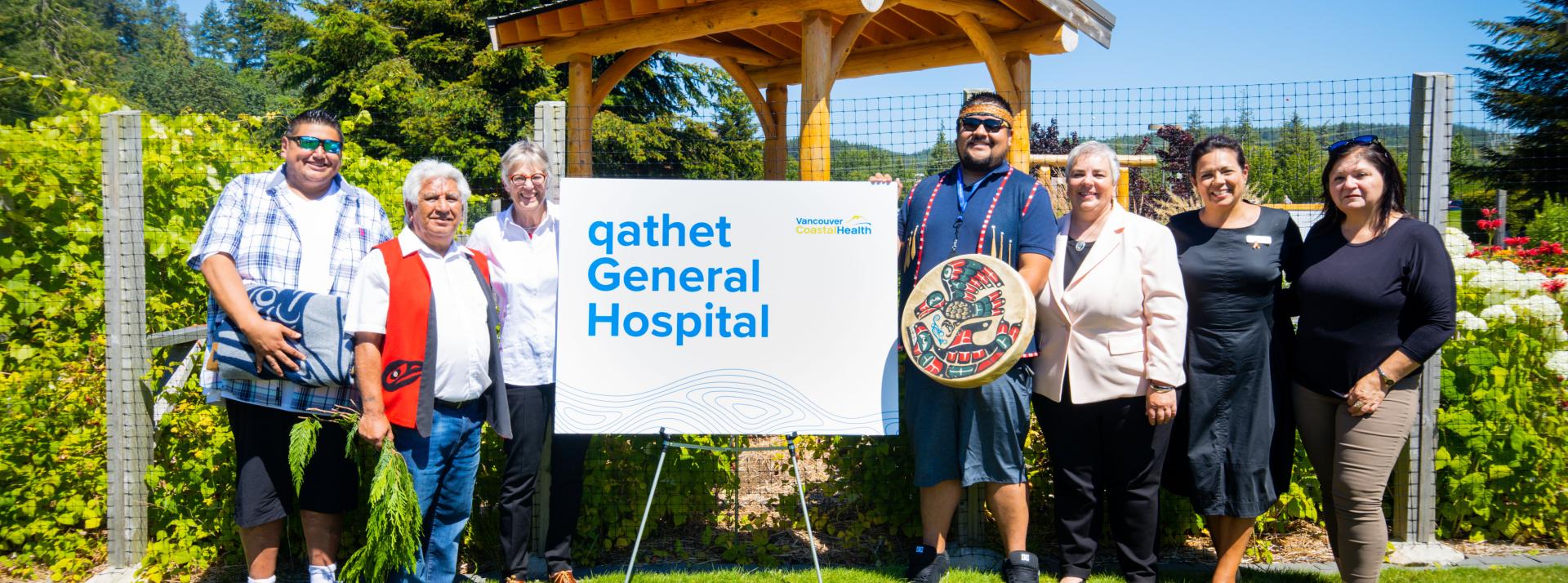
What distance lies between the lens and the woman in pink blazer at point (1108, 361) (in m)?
3.30

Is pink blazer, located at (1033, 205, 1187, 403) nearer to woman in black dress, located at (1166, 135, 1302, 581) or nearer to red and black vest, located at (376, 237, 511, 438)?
woman in black dress, located at (1166, 135, 1302, 581)

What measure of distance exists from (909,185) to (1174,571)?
236cm

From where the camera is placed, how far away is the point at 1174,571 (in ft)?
12.9

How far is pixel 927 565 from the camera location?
3643 mm

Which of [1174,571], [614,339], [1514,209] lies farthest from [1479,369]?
[1514,209]

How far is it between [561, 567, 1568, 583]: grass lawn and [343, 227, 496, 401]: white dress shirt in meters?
1.18

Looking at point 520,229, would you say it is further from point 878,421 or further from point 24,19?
point 24,19

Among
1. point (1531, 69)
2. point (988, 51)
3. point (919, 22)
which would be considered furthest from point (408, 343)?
point (1531, 69)

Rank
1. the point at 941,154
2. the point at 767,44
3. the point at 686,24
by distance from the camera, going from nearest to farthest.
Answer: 1. the point at 941,154
2. the point at 686,24
3. the point at 767,44

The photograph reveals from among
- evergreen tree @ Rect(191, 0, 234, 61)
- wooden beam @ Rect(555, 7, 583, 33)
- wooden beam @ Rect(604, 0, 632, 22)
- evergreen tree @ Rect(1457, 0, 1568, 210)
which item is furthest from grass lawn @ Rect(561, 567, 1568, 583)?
evergreen tree @ Rect(191, 0, 234, 61)

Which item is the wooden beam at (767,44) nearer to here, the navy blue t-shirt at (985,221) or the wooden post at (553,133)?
the wooden post at (553,133)

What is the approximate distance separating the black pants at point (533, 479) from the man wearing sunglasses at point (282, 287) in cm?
55

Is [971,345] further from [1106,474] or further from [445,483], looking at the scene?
[445,483]

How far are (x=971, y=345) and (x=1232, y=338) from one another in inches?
38.8
